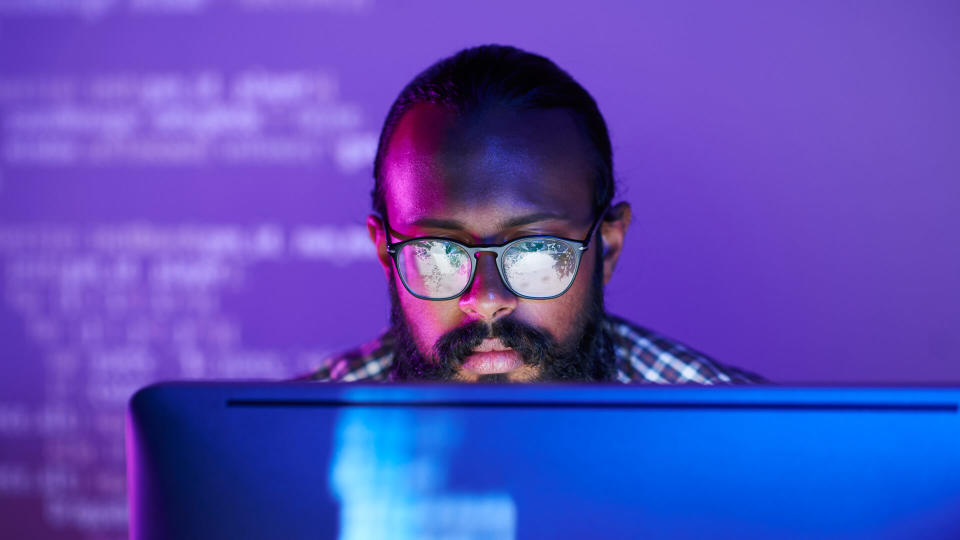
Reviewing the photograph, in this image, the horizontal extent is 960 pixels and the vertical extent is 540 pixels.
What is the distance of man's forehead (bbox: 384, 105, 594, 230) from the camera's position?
1311mm

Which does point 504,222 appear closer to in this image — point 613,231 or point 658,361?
point 613,231

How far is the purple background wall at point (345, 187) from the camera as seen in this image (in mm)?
2076

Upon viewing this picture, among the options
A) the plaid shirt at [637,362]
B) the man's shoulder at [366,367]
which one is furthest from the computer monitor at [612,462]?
the man's shoulder at [366,367]

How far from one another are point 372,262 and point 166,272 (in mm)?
686

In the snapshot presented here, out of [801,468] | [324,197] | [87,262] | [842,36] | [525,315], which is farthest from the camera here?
[87,262]

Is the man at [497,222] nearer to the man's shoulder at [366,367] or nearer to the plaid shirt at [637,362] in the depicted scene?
the plaid shirt at [637,362]

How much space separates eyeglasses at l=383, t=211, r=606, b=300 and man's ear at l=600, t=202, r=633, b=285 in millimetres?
225

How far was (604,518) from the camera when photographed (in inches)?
21.8

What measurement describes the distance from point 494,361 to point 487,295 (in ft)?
0.39

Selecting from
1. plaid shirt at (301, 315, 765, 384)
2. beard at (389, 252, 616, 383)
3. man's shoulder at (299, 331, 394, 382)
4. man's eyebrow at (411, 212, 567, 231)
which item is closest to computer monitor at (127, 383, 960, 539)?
beard at (389, 252, 616, 383)

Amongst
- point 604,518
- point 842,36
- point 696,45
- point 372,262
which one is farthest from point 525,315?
point 842,36

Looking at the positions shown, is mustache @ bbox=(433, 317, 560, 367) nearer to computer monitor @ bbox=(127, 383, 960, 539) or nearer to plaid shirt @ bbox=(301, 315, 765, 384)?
plaid shirt @ bbox=(301, 315, 765, 384)

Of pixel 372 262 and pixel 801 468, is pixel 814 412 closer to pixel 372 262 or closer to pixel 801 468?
pixel 801 468

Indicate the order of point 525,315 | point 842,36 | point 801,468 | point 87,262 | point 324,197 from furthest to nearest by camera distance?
point 87,262 → point 324,197 → point 842,36 → point 525,315 → point 801,468
